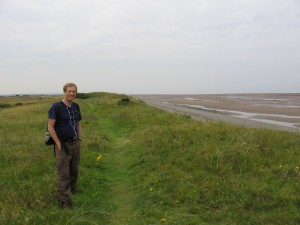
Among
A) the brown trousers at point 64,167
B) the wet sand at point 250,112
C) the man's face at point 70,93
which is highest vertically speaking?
the man's face at point 70,93

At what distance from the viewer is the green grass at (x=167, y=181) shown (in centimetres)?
696

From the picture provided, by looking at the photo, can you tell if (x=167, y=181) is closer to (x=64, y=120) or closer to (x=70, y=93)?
(x=64, y=120)

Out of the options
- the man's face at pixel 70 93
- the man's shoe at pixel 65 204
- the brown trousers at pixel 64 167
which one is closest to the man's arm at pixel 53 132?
the brown trousers at pixel 64 167

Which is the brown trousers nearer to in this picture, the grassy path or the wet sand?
the grassy path

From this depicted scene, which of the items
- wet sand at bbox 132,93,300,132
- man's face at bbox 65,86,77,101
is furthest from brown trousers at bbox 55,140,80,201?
wet sand at bbox 132,93,300,132

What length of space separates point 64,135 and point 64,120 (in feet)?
1.02

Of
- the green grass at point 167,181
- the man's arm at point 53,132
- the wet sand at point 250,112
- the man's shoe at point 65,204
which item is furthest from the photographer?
the wet sand at point 250,112

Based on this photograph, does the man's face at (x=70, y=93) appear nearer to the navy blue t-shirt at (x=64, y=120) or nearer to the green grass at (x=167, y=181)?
the navy blue t-shirt at (x=64, y=120)

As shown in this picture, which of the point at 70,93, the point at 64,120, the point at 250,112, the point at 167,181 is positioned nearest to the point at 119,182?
the point at 167,181

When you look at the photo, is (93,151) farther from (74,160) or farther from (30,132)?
(30,132)

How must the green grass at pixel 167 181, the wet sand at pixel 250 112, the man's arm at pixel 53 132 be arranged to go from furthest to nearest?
the wet sand at pixel 250 112 < the man's arm at pixel 53 132 < the green grass at pixel 167 181

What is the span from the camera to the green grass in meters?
6.96

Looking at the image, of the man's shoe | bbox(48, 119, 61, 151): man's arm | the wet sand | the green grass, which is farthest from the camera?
the wet sand

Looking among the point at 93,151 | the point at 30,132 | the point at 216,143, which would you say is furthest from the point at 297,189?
the point at 30,132
